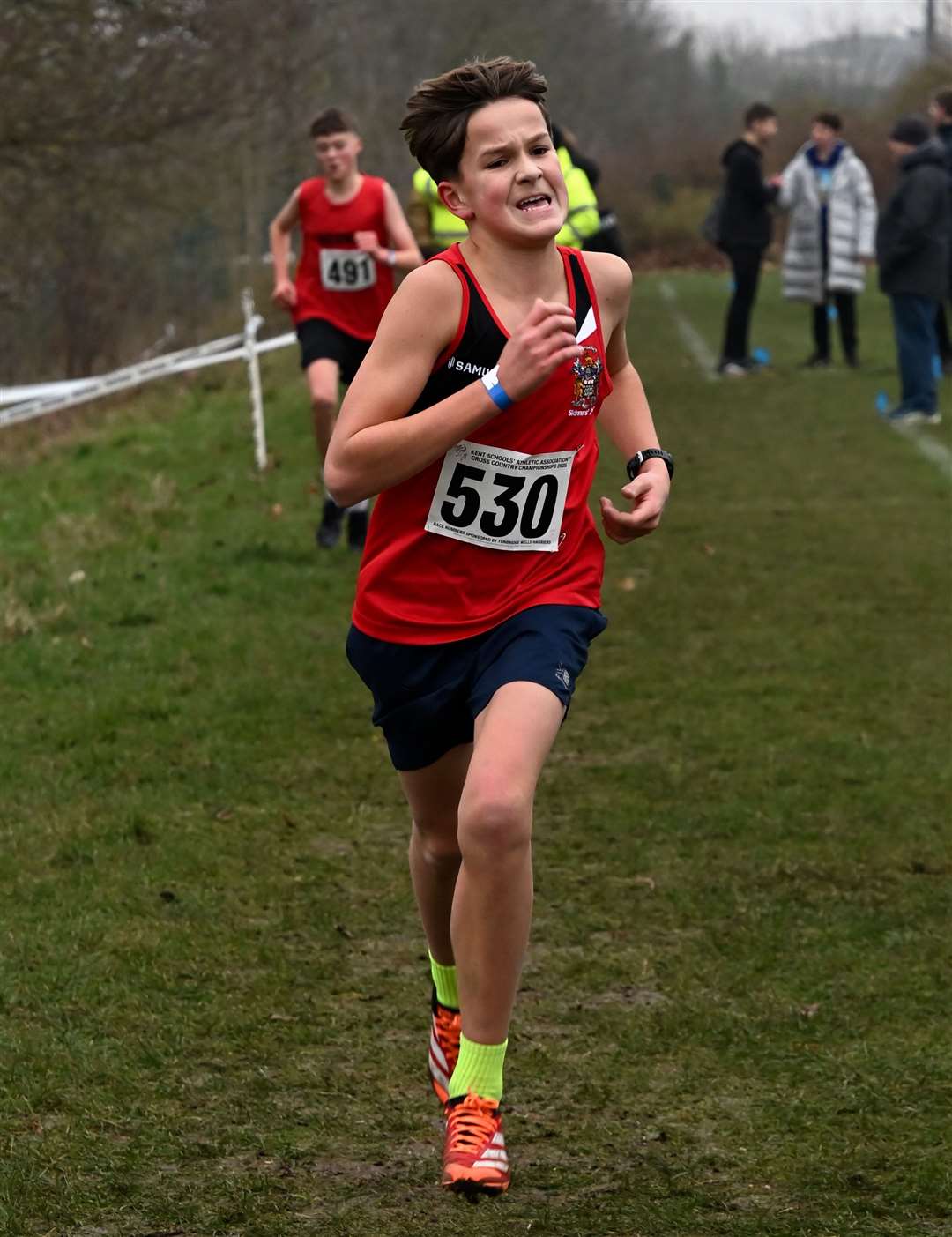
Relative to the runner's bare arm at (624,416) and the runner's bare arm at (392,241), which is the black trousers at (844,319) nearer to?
the runner's bare arm at (392,241)

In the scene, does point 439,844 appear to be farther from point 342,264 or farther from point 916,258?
point 916,258

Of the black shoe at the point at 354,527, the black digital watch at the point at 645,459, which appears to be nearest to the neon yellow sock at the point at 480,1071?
the black digital watch at the point at 645,459

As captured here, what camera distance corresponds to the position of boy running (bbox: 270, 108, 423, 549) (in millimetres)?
9531

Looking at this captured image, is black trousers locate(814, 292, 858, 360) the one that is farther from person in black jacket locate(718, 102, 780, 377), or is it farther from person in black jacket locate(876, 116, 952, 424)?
person in black jacket locate(876, 116, 952, 424)

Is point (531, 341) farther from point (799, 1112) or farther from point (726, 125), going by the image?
point (726, 125)

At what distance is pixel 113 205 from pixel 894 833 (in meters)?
18.7

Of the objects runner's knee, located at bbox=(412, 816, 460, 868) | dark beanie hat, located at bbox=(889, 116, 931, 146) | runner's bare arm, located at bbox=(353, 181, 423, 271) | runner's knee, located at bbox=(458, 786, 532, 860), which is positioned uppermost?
runner's knee, located at bbox=(458, 786, 532, 860)

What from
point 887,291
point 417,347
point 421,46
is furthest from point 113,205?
point 421,46

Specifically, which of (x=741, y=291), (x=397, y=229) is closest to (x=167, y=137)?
(x=741, y=291)

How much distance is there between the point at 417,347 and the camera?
3.47 m

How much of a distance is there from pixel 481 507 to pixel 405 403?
0.25 m

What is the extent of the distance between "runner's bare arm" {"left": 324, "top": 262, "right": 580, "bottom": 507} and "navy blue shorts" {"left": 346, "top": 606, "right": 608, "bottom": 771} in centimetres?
33

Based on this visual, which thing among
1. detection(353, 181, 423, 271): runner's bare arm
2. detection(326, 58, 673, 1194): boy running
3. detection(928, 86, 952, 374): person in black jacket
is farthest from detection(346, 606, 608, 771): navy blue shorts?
detection(928, 86, 952, 374): person in black jacket

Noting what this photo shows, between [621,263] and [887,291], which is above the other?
[621,263]
